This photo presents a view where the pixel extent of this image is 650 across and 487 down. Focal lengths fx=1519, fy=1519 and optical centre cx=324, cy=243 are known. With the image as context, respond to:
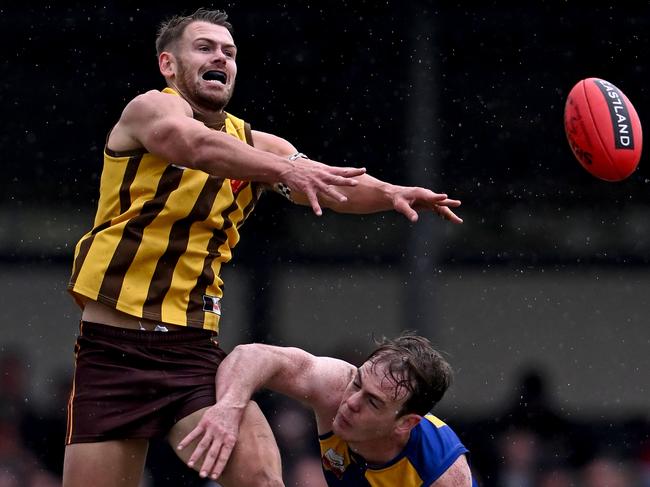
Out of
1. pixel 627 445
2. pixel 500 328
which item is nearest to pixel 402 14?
pixel 627 445

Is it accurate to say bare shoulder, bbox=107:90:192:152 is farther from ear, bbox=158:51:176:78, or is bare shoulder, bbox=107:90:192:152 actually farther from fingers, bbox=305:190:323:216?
fingers, bbox=305:190:323:216

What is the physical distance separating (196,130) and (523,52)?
251 inches

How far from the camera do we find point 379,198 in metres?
4.97

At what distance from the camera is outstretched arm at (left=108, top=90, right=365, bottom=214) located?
434 cm

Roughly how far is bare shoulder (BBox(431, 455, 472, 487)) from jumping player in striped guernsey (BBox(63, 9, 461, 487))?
0.74 m

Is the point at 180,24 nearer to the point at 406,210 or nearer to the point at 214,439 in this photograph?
the point at 406,210

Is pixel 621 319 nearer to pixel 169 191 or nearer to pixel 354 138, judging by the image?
pixel 354 138

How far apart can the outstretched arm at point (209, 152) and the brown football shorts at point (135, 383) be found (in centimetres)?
58

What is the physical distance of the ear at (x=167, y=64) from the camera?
196 inches

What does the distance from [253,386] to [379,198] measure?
79cm

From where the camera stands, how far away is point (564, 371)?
12344 mm

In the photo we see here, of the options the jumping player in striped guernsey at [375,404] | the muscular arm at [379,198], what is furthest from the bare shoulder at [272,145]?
the jumping player in striped guernsey at [375,404]

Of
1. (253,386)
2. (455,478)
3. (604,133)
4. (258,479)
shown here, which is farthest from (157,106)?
(604,133)

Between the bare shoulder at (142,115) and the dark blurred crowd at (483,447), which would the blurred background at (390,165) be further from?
the bare shoulder at (142,115)
